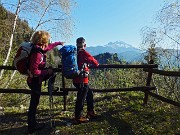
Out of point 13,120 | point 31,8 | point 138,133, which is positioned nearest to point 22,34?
point 31,8

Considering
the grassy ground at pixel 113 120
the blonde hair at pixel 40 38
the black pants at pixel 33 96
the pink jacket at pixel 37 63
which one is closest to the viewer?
the pink jacket at pixel 37 63

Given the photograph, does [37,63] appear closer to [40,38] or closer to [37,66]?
[37,66]

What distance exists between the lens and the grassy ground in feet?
25.7

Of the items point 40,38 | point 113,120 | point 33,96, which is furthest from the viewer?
point 113,120

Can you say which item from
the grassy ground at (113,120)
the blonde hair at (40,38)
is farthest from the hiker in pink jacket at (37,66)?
the grassy ground at (113,120)

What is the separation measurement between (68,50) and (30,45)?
884 mm

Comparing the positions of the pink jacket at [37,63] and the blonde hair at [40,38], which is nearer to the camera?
the pink jacket at [37,63]

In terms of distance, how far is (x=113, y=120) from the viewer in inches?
338

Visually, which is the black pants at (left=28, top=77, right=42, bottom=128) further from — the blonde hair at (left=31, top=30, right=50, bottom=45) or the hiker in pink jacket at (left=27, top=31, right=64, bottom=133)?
the blonde hair at (left=31, top=30, right=50, bottom=45)

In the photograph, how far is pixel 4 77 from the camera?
1568cm

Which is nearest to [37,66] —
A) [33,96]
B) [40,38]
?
[40,38]

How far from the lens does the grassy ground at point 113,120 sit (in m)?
7.82

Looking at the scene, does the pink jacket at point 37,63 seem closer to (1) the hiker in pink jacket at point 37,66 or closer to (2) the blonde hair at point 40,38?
(1) the hiker in pink jacket at point 37,66

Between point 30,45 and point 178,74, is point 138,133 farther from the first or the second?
point 30,45
